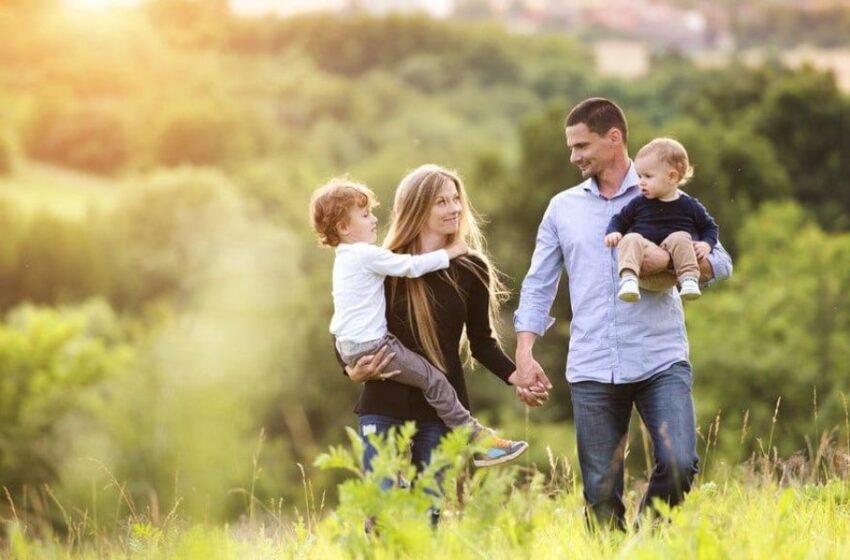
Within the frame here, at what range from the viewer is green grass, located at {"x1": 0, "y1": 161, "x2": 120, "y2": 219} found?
52.2 meters

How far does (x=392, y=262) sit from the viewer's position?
514cm

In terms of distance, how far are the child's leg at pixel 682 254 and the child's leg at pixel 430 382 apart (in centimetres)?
101

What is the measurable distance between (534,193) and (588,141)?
29370 mm

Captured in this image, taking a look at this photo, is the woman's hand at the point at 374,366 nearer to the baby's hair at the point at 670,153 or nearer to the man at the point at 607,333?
the man at the point at 607,333

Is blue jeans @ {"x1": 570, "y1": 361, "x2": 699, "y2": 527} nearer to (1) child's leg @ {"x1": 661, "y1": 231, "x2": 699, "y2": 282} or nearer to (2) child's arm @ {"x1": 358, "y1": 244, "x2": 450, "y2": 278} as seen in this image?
(1) child's leg @ {"x1": 661, "y1": 231, "x2": 699, "y2": 282}

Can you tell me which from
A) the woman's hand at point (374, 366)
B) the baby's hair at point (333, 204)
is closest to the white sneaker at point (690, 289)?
the woman's hand at point (374, 366)

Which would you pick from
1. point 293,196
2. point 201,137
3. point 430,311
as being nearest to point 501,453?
point 430,311

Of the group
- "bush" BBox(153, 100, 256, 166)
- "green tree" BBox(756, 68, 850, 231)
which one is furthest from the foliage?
"green tree" BBox(756, 68, 850, 231)

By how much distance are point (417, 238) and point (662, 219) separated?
1.01 metres

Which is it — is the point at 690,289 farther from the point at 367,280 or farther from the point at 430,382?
the point at 367,280

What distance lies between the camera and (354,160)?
63438 millimetres

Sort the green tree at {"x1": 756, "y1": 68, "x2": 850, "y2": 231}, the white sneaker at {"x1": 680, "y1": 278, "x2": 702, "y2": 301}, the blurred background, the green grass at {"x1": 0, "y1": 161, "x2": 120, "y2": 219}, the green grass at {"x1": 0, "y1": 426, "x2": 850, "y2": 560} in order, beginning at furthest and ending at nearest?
the green grass at {"x1": 0, "y1": 161, "x2": 120, "y2": 219}
the green tree at {"x1": 756, "y1": 68, "x2": 850, "y2": 231}
the blurred background
the white sneaker at {"x1": 680, "y1": 278, "x2": 702, "y2": 301}
the green grass at {"x1": 0, "y1": 426, "x2": 850, "y2": 560}

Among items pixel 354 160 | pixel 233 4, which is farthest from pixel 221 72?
pixel 354 160

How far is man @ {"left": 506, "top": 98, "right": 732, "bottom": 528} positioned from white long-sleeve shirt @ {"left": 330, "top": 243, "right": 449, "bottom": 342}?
61 cm
